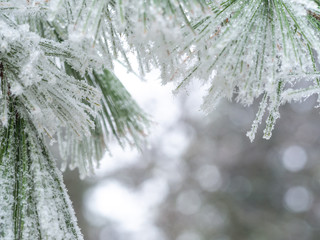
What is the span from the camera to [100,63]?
492mm

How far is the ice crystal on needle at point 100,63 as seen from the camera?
0.41 meters

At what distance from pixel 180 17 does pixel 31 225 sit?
0.99ft

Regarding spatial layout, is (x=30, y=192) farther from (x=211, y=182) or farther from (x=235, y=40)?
(x=211, y=182)

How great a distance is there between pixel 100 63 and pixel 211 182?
802cm

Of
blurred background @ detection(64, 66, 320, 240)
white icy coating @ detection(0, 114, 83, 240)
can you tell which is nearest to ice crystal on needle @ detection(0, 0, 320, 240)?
white icy coating @ detection(0, 114, 83, 240)

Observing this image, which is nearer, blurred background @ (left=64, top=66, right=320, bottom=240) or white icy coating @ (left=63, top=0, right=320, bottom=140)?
white icy coating @ (left=63, top=0, right=320, bottom=140)

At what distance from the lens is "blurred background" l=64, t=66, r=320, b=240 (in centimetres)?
739

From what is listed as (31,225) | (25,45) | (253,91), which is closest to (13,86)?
(25,45)

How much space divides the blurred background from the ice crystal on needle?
648 cm

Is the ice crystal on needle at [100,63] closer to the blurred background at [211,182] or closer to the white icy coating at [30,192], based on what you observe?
the white icy coating at [30,192]

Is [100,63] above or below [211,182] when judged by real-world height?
above

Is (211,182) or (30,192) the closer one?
(30,192)

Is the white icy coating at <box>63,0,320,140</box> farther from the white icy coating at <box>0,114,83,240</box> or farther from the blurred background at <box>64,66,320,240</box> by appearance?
the blurred background at <box>64,66,320,240</box>

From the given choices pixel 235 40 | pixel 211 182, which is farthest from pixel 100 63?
pixel 211 182
